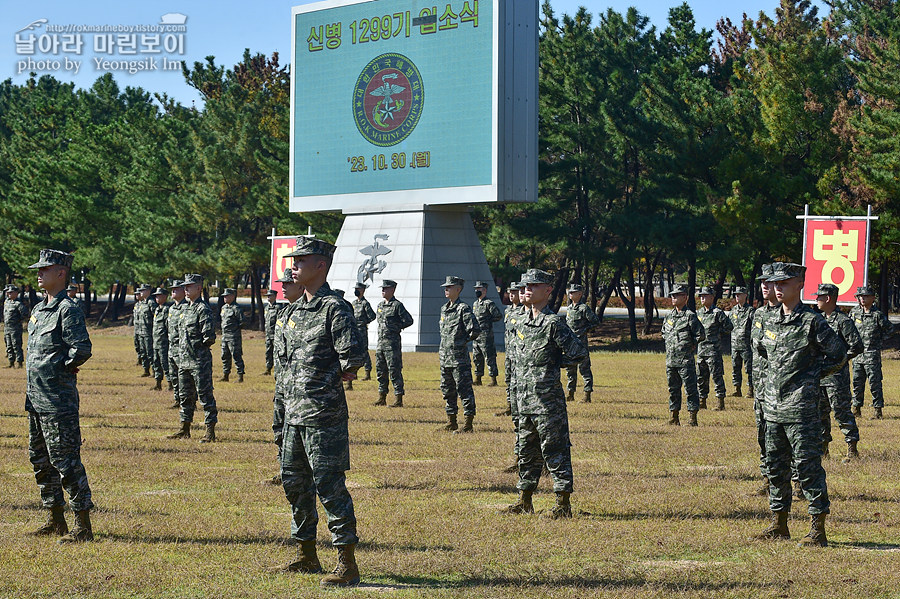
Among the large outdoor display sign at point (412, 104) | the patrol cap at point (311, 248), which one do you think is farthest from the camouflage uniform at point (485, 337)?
the patrol cap at point (311, 248)

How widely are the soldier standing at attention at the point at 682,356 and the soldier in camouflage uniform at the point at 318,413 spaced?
9550mm

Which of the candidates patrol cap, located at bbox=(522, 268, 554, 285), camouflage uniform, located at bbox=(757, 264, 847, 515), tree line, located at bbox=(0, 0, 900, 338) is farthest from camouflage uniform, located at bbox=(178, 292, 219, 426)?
tree line, located at bbox=(0, 0, 900, 338)

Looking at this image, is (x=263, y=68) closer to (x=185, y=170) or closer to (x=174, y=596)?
(x=185, y=170)

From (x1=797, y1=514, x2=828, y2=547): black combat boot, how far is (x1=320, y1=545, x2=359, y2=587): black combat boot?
3.74 metres

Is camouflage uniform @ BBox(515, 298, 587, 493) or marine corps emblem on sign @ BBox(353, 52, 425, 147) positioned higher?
marine corps emblem on sign @ BBox(353, 52, 425, 147)

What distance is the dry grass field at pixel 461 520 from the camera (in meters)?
7.21

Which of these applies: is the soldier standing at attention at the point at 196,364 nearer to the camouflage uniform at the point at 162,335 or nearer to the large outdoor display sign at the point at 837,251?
the camouflage uniform at the point at 162,335

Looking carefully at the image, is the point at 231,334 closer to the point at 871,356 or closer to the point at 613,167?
the point at 871,356

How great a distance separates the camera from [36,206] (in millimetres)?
57062

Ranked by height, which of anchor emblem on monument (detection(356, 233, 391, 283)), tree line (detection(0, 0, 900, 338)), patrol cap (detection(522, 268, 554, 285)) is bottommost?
patrol cap (detection(522, 268, 554, 285))

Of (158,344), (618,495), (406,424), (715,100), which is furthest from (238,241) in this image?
(618,495)

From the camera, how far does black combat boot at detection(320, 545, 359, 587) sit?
6.97 meters

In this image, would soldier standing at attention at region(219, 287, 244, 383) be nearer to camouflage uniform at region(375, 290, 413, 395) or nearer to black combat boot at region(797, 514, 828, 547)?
camouflage uniform at region(375, 290, 413, 395)

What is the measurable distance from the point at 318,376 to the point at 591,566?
256 centimetres
